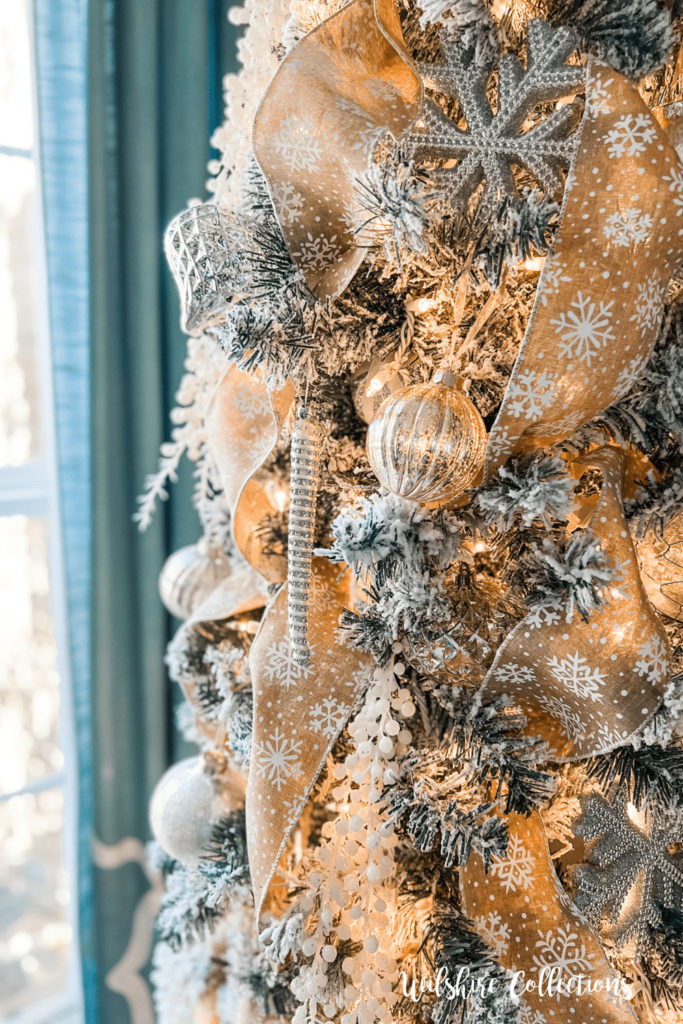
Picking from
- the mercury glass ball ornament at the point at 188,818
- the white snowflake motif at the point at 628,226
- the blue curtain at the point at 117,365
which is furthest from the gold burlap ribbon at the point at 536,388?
the blue curtain at the point at 117,365

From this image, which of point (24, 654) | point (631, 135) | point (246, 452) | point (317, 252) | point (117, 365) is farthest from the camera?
point (24, 654)

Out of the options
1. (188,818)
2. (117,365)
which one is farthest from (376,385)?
(117,365)

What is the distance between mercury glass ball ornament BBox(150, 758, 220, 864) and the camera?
0.65m

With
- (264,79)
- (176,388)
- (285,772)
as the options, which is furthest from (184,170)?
(285,772)

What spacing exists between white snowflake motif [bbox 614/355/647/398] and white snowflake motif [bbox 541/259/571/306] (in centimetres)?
6

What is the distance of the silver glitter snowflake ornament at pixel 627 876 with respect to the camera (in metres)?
0.49

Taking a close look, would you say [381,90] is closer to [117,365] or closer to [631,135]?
A: [631,135]

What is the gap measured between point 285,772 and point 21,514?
866 millimetres

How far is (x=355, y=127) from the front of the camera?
0.43 metres

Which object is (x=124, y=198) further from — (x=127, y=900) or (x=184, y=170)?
(x=127, y=900)

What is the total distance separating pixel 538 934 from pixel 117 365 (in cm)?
93

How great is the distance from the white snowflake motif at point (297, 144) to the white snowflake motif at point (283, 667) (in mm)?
337

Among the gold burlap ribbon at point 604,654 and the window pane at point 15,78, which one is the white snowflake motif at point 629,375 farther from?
the window pane at point 15,78

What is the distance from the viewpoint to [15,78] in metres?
1.09
